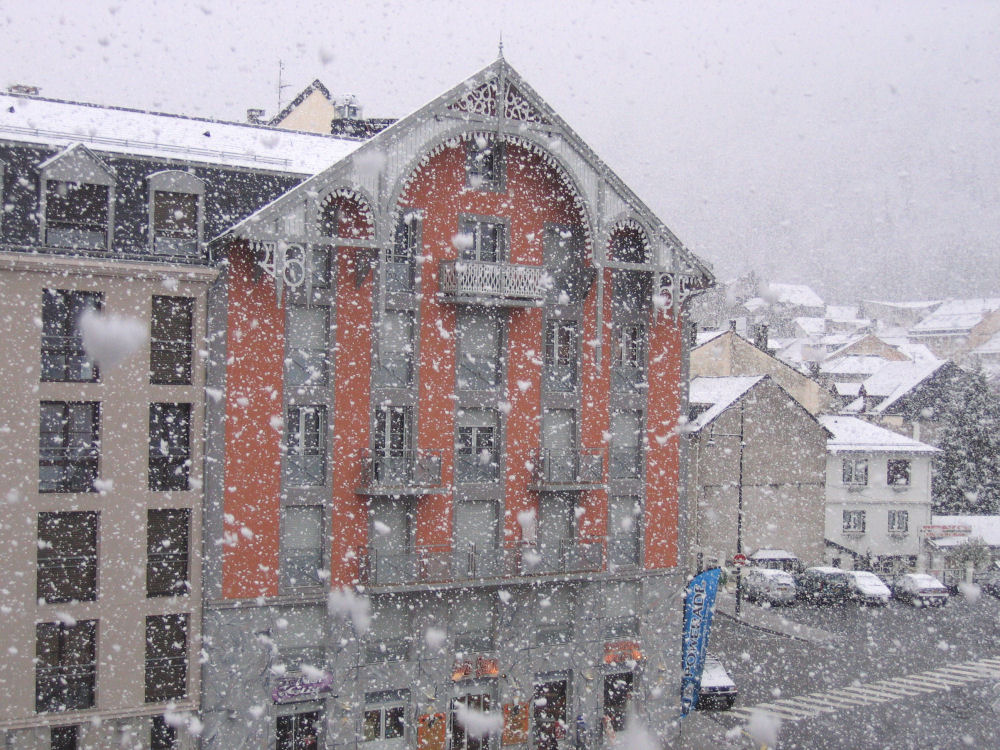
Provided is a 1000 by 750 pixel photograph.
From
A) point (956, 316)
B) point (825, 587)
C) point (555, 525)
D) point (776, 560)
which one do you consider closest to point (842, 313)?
point (956, 316)

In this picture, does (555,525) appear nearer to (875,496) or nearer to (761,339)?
(875,496)

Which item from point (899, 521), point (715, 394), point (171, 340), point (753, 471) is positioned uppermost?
point (171, 340)

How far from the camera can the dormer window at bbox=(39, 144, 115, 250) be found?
18891 millimetres

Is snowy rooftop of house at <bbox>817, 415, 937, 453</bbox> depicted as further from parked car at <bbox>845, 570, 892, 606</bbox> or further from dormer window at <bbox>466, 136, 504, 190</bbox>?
dormer window at <bbox>466, 136, 504, 190</bbox>

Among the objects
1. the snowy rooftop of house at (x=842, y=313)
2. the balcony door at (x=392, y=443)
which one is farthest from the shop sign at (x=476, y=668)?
the snowy rooftop of house at (x=842, y=313)

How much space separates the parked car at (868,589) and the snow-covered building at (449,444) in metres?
18.0

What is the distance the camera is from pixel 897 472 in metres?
45.8

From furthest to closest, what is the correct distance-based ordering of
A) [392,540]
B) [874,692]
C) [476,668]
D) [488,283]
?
[874,692]
[476,668]
[392,540]
[488,283]

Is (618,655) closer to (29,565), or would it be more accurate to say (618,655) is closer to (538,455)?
(538,455)

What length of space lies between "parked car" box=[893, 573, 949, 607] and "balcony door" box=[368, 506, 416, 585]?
2674cm

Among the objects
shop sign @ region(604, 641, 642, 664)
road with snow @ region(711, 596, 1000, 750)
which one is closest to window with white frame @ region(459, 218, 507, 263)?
shop sign @ region(604, 641, 642, 664)

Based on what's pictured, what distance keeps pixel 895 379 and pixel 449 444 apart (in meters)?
46.5

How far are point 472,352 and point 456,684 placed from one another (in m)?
7.98

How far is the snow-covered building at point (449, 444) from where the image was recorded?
20516 mm
